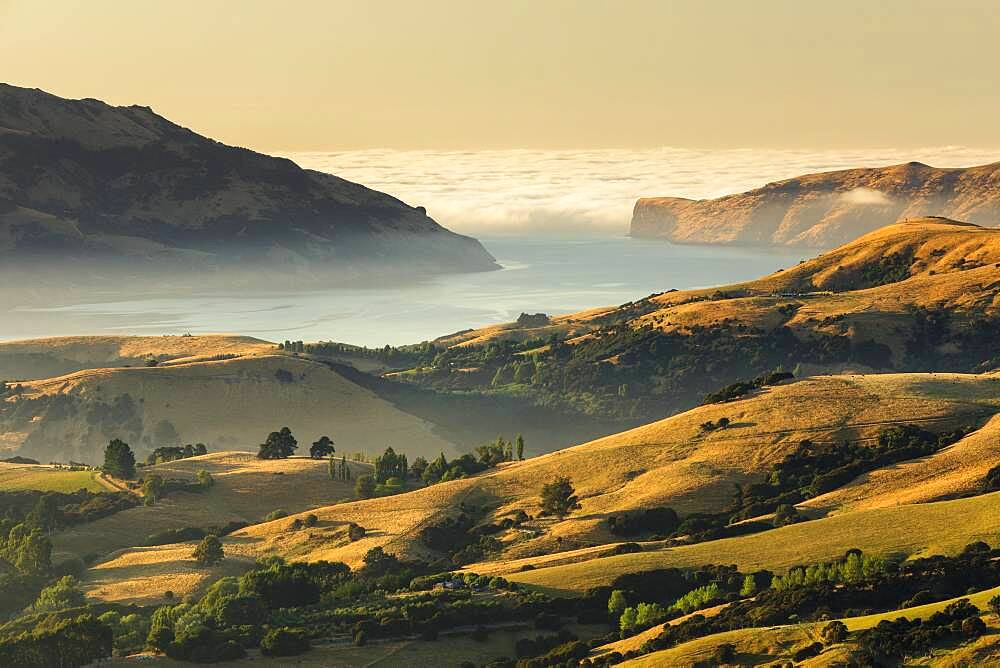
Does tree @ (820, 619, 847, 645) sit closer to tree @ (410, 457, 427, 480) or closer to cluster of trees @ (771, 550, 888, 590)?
cluster of trees @ (771, 550, 888, 590)

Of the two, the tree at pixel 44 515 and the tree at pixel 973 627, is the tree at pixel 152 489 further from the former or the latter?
the tree at pixel 973 627

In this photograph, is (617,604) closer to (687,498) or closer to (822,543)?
(822,543)

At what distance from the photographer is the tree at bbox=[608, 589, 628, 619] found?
333 ft

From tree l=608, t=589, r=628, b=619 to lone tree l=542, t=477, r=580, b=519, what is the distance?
37384 mm

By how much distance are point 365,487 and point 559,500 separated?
118ft

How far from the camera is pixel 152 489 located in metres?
167

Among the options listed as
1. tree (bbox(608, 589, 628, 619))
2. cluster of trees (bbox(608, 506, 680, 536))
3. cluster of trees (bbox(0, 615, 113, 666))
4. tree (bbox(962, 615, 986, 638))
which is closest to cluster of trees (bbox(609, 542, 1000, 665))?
tree (bbox(962, 615, 986, 638))

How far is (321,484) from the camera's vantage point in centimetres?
17900

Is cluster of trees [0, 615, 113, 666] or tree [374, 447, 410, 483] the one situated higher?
tree [374, 447, 410, 483]

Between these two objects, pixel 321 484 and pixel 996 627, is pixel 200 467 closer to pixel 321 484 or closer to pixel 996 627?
pixel 321 484

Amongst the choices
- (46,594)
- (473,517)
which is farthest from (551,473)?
(46,594)

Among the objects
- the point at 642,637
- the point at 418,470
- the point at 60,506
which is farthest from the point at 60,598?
the point at 418,470

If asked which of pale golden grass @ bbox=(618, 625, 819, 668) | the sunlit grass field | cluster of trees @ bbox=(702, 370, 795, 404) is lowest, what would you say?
pale golden grass @ bbox=(618, 625, 819, 668)

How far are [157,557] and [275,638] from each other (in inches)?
1781
